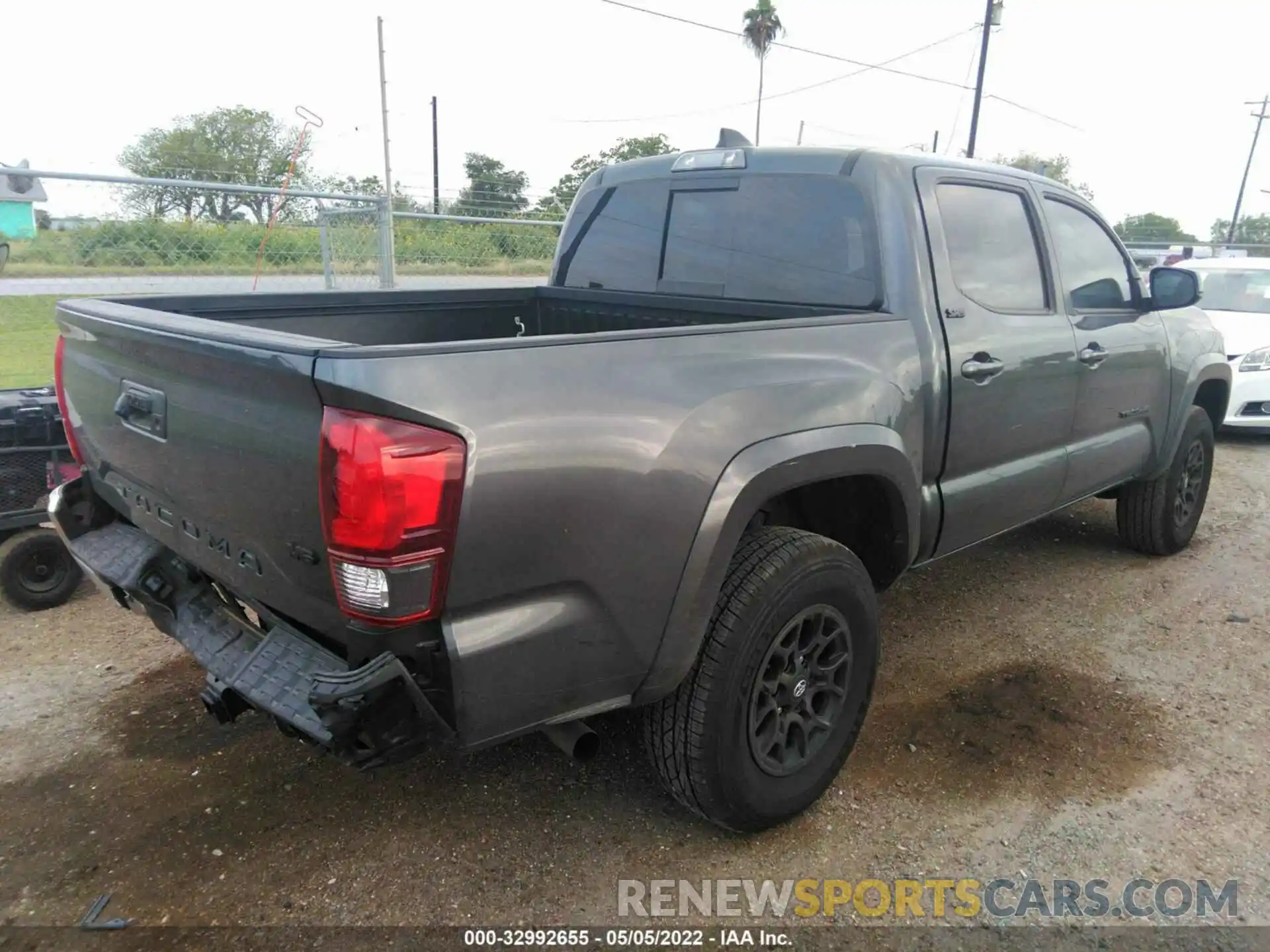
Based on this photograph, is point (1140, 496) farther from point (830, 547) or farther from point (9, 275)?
point (9, 275)

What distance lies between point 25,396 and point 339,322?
181cm

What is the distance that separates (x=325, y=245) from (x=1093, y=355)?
5.66 meters

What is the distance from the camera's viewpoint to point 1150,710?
135 inches

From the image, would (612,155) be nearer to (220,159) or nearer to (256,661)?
(220,159)

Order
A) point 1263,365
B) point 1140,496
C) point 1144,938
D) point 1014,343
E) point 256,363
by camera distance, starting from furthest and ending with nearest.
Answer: point 1263,365, point 1140,496, point 1014,343, point 1144,938, point 256,363

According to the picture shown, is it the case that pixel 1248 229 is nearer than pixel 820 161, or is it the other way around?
pixel 820 161

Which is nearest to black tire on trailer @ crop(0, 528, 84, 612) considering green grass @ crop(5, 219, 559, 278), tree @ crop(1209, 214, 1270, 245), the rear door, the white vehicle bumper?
green grass @ crop(5, 219, 559, 278)

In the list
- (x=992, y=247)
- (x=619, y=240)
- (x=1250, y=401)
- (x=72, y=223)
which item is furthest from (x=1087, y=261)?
(x=72, y=223)

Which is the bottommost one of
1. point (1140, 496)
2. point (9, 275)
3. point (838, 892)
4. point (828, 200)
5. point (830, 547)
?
point (838, 892)

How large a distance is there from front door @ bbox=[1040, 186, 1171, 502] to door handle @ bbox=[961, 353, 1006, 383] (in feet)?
2.25

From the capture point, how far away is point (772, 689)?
258cm

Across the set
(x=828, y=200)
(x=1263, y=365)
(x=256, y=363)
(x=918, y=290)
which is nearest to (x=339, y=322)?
(x=256, y=363)

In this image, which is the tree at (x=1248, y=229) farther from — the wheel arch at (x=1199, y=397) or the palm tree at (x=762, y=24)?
the wheel arch at (x=1199, y=397)

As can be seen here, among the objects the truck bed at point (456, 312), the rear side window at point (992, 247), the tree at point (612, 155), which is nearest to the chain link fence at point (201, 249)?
the truck bed at point (456, 312)
